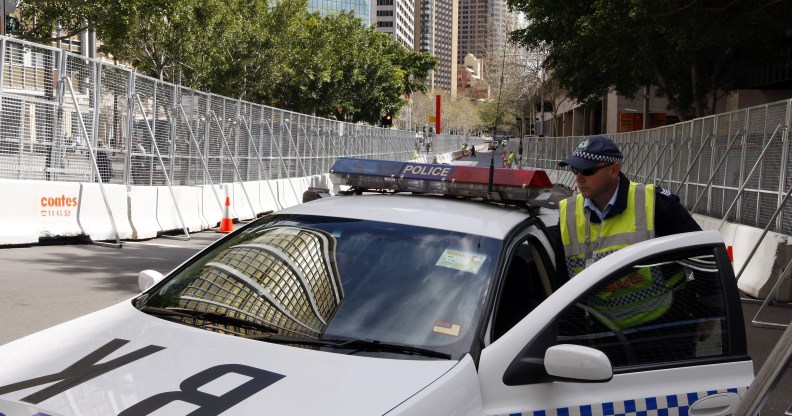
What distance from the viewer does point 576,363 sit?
3057 mm

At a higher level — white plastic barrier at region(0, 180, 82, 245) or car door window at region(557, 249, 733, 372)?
car door window at region(557, 249, 733, 372)

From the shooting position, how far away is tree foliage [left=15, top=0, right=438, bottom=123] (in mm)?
26453

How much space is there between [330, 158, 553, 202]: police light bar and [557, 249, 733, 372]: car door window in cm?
92

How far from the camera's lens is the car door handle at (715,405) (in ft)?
11.3

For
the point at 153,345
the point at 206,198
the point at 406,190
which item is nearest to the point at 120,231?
the point at 206,198

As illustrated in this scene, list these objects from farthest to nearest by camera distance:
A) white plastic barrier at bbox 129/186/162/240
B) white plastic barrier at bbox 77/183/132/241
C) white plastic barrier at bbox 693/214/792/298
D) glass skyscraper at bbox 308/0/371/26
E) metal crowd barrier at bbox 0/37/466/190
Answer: glass skyscraper at bbox 308/0/371/26 → white plastic barrier at bbox 129/186/162/240 → white plastic barrier at bbox 77/183/132/241 → metal crowd barrier at bbox 0/37/466/190 → white plastic barrier at bbox 693/214/792/298

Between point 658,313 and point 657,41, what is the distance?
2895cm

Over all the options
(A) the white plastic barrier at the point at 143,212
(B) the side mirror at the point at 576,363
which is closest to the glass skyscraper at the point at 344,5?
(A) the white plastic barrier at the point at 143,212

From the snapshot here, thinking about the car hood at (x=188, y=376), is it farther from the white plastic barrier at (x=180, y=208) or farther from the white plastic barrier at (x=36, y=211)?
the white plastic barrier at (x=180, y=208)

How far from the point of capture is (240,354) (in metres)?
3.21

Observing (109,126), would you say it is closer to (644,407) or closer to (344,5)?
(644,407)

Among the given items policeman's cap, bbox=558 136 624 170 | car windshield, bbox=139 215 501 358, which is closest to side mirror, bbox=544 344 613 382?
car windshield, bbox=139 215 501 358

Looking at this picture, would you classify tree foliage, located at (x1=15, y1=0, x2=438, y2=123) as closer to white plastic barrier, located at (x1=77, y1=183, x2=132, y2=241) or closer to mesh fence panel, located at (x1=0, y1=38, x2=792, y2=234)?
mesh fence panel, located at (x1=0, y1=38, x2=792, y2=234)

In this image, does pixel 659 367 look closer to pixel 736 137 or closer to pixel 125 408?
pixel 125 408
